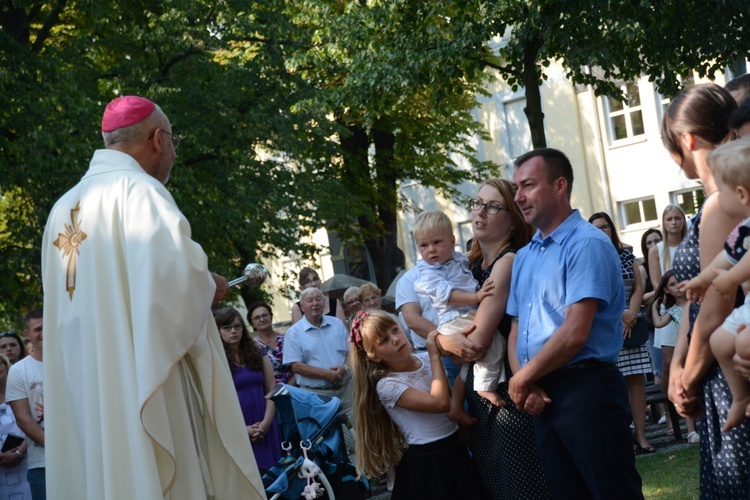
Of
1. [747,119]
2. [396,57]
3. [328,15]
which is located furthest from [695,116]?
[328,15]

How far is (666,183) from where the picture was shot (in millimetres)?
30781

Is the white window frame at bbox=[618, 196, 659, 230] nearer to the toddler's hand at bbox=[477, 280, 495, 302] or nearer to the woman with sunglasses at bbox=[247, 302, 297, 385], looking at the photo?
the woman with sunglasses at bbox=[247, 302, 297, 385]

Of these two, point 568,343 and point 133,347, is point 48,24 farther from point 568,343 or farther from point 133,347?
point 568,343

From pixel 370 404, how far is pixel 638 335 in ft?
15.7

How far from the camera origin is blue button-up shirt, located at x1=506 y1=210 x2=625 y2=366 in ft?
15.4

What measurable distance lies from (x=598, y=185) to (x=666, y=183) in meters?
2.38

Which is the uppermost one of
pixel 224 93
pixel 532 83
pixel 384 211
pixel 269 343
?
pixel 224 93

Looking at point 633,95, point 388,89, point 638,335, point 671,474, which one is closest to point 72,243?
point 671,474

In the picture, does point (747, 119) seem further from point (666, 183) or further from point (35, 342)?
point (666, 183)

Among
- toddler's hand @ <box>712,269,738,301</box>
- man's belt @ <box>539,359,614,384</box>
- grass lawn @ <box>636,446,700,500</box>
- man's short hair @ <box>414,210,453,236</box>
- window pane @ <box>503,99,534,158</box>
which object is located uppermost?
window pane @ <box>503,99,534,158</box>

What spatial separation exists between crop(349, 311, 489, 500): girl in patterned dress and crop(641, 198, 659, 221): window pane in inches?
1058

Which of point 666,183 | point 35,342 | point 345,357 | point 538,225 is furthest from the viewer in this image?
point 666,183

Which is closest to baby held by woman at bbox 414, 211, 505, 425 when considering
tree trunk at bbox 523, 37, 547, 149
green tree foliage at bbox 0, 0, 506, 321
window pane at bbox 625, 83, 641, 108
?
tree trunk at bbox 523, 37, 547, 149

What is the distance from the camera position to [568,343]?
4582 millimetres
